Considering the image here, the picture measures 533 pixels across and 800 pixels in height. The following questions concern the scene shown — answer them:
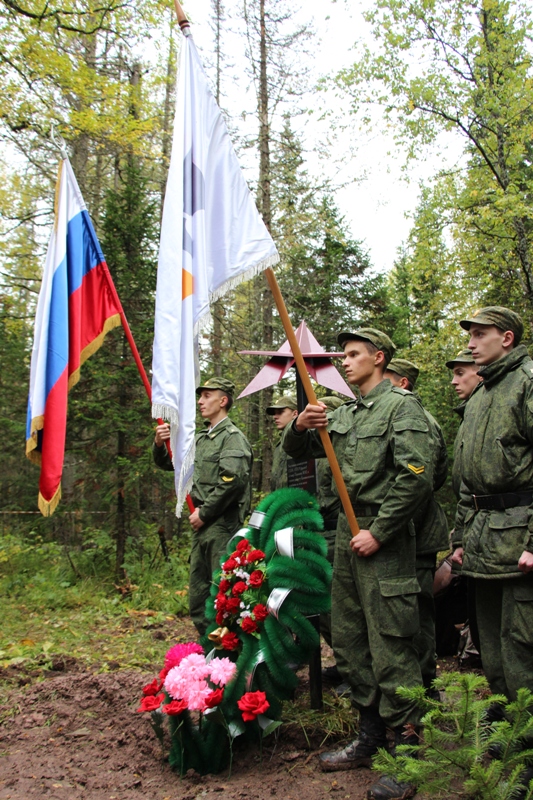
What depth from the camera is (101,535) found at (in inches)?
357

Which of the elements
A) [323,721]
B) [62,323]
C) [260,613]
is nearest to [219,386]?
[62,323]

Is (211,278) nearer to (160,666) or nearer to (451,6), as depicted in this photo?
(160,666)

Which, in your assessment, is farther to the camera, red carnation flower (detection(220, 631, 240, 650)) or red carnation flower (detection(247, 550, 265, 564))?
red carnation flower (detection(247, 550, 265, 564))

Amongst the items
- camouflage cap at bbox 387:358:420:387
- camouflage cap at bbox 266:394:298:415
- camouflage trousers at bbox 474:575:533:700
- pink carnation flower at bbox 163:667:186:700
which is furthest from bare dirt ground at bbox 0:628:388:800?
camouflage cap at bbox 266:394:298:415

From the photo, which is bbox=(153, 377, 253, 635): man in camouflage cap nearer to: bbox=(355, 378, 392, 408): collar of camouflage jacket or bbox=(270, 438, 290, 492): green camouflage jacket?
bbox=(270, 438, 290, 492): green camouflage jacket

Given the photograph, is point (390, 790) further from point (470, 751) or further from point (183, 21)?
point (183, 21)

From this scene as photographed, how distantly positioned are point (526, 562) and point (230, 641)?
1.69m

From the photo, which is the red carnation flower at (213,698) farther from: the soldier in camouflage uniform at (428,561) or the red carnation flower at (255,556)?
the soldier in camouflage uniform at (428,561)

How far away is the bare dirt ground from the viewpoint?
10.8ft

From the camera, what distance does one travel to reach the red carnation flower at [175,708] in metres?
3.47

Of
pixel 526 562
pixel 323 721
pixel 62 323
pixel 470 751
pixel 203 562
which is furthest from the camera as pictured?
pixel 203 562

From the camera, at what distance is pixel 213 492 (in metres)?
5.66

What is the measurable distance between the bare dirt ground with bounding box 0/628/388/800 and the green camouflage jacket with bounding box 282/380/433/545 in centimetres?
131

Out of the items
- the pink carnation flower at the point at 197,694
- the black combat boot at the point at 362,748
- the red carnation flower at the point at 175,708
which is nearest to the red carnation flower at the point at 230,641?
the pink carnation flower at the point at 197,694
